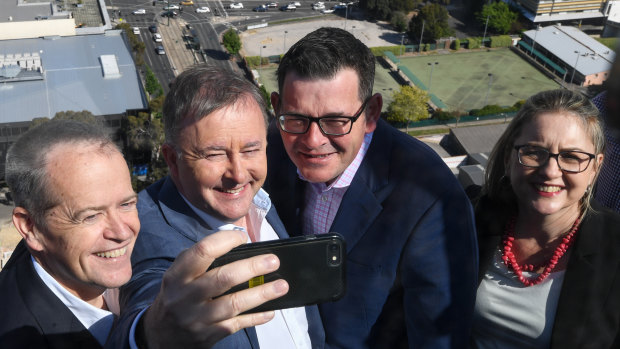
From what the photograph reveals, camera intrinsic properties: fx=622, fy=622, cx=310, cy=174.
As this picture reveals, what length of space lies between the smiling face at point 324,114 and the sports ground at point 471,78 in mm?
10923

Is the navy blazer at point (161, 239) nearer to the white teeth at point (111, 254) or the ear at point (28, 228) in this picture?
the white teeth at point (111, 254)

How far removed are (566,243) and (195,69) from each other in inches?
32.6

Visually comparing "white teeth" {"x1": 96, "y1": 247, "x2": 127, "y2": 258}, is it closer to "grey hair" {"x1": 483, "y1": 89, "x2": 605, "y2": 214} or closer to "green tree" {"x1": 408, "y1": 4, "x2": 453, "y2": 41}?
"grey hair" {"x1": 483, "y1": 89, "x2": 605, "y2": 214}

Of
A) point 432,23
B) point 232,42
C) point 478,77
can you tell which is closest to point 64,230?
point 232,42

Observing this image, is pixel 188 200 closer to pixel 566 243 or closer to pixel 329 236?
pixel 329 236

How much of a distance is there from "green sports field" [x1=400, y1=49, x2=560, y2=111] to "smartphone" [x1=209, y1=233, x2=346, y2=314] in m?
11.8

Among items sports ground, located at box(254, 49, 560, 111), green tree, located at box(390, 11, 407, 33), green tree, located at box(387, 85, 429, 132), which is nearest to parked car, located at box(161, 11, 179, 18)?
sports ground, located at box(254, 49, 560, 111)

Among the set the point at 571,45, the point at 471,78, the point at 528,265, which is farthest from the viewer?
the point at 571,45

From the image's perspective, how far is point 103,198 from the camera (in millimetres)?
969

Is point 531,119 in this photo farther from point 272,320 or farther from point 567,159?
point 272,320

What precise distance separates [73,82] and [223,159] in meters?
9.64

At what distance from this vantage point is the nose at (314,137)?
1229mm

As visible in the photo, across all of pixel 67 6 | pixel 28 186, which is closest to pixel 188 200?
pixel 28 186

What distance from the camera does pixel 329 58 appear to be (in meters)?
1.23
